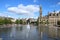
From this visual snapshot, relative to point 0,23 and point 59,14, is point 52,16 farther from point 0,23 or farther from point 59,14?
point 0,23

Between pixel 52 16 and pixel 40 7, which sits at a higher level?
pixel 40 7

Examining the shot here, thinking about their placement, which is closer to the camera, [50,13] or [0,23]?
[0,23]

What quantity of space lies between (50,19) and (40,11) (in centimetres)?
1332

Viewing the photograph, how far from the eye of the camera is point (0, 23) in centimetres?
10175

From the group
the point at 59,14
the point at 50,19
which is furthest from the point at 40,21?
the point at 59,14

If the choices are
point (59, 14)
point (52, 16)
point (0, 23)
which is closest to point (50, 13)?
point (52, 16)

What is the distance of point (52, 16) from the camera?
476 ft

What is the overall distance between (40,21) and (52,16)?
495 inches

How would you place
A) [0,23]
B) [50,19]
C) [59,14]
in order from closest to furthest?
[0,23] → [59,14] → [50,19]

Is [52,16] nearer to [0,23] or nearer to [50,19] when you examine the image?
[50,19]

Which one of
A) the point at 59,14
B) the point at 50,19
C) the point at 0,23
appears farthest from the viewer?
the point at 50,19

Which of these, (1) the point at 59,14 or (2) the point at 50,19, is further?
(2) the point at 50,19

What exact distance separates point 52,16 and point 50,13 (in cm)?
643

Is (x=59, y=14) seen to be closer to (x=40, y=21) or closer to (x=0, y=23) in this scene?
(x=40, y=21)
